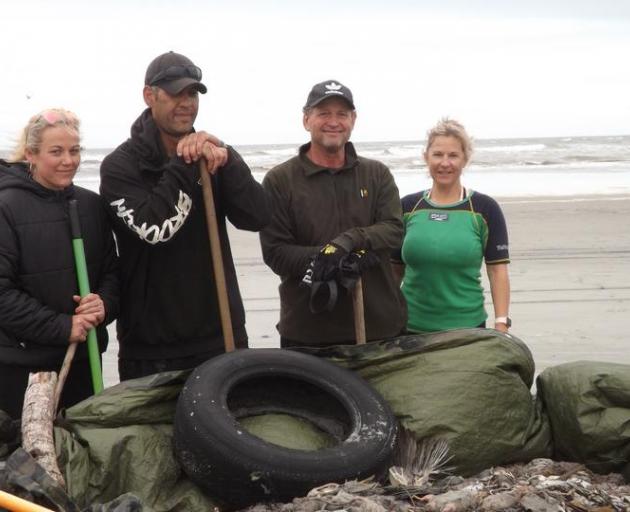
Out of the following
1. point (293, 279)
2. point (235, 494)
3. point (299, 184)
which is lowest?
point (235, 494)

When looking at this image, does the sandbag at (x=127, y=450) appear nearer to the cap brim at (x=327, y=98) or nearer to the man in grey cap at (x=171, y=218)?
the man in grey cap at (x=171, y=218)

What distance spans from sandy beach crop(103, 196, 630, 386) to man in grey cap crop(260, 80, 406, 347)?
2.30 m

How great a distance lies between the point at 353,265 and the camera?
13.8 feet

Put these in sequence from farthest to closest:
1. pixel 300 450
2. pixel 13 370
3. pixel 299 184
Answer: pixel 299 184 → pixel 13 370 → pixel 300 450

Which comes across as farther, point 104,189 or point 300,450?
point 104,189

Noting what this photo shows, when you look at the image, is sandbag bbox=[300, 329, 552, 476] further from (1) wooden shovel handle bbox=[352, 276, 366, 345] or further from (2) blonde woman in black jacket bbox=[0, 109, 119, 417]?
(2) blonde woman in black jacket bbox=[0, 109, 119, 417]

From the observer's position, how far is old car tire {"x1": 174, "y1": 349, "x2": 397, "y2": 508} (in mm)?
3398

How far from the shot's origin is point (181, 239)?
4.16 metres

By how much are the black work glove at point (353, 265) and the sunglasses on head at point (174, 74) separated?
3.40 ft

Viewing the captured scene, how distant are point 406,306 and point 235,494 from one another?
1545 mm

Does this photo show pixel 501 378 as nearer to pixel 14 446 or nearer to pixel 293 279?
pixel 293 279

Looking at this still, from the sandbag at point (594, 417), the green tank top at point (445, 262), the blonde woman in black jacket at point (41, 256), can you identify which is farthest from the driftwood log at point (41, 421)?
the sandbag at point (594, 417)

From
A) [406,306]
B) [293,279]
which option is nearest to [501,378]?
[406,306]

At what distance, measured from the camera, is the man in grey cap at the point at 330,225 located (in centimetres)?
432
